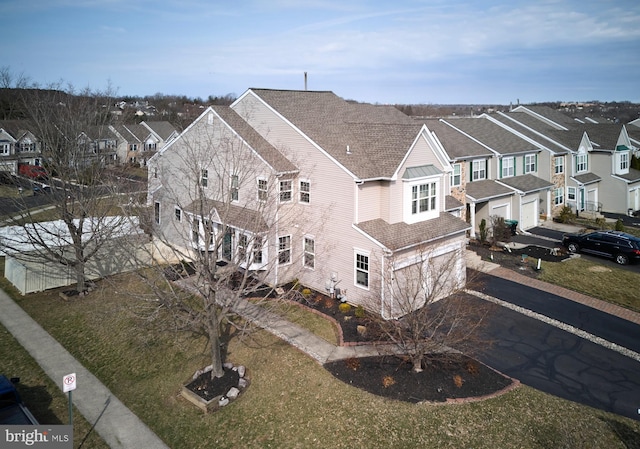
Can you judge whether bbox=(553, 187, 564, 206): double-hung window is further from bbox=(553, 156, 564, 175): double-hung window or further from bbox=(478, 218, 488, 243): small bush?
bbox=(478, 218, 488, 243): small bush

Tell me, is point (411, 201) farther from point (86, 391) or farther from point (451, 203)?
point (86, 391)

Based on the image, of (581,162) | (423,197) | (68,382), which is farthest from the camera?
(581,162)

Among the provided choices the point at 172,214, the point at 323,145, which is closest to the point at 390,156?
the point at 323,145

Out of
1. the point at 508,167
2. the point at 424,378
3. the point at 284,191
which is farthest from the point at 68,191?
the point at 508,167

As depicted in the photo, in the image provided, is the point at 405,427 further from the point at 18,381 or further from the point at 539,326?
the point at 18,381

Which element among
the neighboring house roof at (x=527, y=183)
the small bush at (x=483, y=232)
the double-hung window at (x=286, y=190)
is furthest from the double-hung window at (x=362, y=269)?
the neighboring house roof at (x=527, y=183)

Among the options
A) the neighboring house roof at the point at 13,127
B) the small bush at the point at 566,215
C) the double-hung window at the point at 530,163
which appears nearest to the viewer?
the small bush at the point at 566,215

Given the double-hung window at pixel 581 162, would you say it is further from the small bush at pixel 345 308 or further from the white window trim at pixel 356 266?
the small bush at pixel 345 308

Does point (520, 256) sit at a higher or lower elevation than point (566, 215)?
lower
